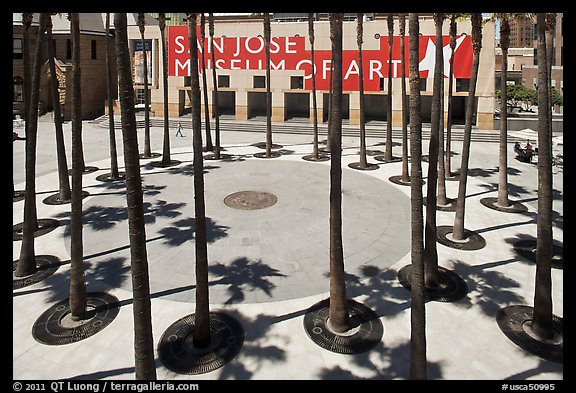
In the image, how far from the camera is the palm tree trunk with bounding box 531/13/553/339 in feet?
37.4

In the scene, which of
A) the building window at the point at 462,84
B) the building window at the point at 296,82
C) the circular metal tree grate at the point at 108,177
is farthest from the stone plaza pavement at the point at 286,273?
the building window at the point at 296,82

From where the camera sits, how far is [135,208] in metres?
7.80

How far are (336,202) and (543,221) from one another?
594cm

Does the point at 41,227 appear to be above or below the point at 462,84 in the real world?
below

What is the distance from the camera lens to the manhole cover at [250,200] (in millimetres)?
21844

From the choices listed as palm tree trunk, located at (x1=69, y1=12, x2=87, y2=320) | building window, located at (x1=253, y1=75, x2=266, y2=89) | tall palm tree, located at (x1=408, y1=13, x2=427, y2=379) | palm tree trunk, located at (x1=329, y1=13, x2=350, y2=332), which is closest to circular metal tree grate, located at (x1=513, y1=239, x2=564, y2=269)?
palm tree trunk, located at (x1=329, y1=13, x2=350, y2=332)

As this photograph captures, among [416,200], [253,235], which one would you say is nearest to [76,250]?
[253,235]

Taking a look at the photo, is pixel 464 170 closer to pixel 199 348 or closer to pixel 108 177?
pixel 199 348

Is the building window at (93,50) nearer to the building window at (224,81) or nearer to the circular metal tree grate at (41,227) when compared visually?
the building window at (224,81)

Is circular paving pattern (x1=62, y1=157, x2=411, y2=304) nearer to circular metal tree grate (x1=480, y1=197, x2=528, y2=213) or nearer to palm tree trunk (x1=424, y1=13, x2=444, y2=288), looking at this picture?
palm tree trunk (x1=424, y1=13, x2=444, y2=288)
